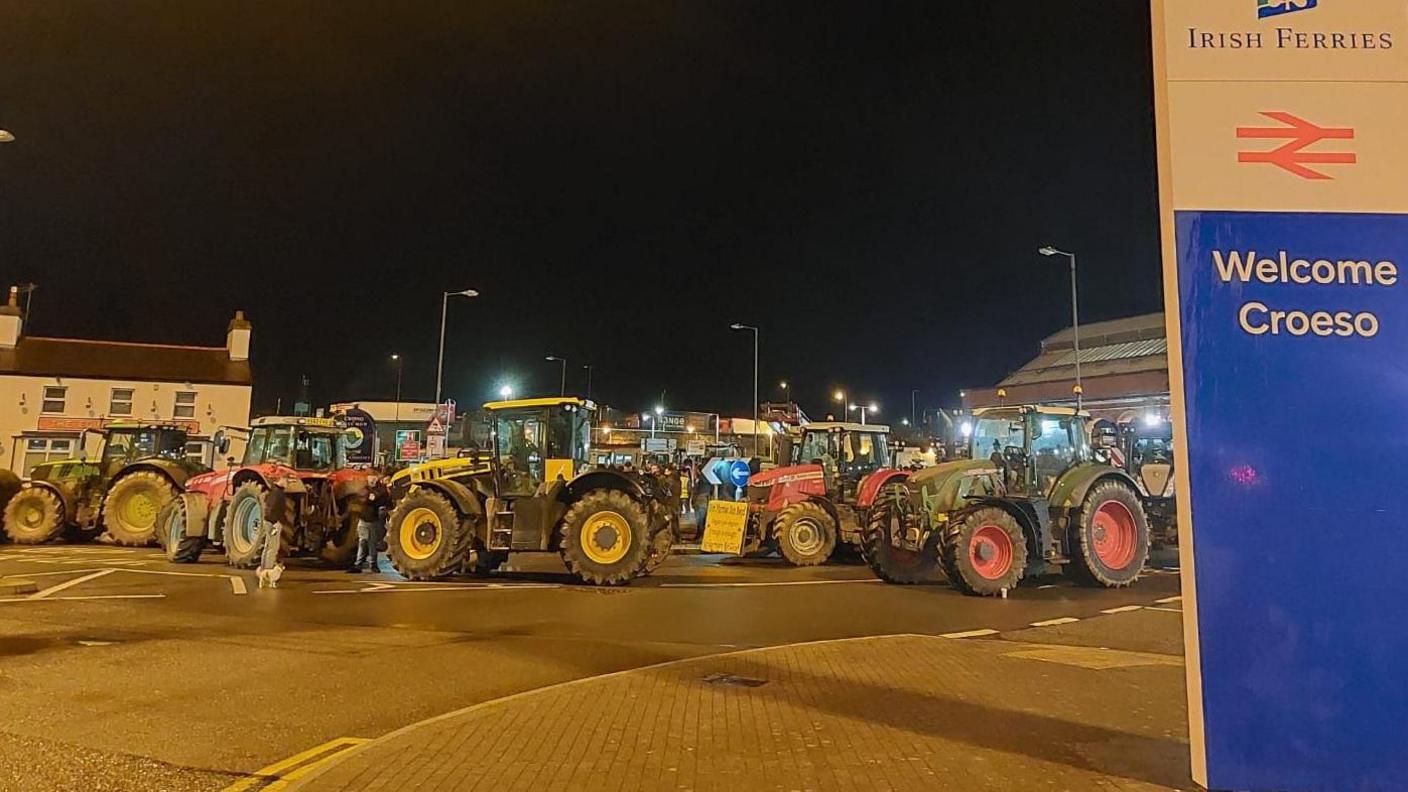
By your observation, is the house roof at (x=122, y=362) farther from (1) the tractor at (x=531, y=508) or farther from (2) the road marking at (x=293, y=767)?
(2) the road marking at (x=293, y=767)

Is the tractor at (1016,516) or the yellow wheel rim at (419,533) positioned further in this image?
the yellow wheel rim at (419,533)

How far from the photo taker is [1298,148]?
15.4 feet

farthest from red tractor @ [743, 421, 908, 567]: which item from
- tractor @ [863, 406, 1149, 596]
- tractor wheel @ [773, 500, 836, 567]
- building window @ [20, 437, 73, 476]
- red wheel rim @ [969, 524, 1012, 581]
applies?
building window @ [20, 437, 73, 476]

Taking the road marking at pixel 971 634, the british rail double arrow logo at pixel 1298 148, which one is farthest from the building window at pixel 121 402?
the british rail double arrow logo at pixel 1298 148

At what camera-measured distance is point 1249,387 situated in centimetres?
454

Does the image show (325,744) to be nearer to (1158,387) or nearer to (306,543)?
(306,543)

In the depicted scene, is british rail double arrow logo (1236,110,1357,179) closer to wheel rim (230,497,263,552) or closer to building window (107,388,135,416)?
wheel rim (230,497,263,552)

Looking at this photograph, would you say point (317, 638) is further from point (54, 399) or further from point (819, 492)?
point (54, 399)

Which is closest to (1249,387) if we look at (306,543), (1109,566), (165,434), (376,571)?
(1109,566)

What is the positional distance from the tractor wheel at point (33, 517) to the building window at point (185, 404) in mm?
21751

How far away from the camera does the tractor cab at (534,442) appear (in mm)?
14859

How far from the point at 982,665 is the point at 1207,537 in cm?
361

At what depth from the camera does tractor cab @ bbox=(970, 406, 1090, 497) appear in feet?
48.8

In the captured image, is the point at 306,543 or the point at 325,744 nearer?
the point at 325,744
